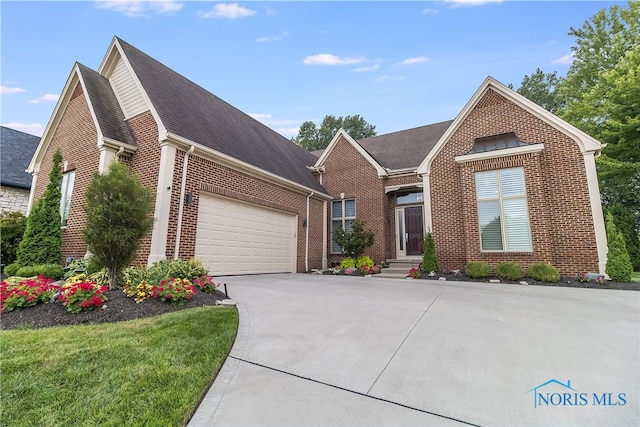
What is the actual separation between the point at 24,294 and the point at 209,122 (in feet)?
22.9

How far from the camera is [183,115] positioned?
8508 millimetres

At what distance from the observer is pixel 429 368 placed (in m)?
2.41

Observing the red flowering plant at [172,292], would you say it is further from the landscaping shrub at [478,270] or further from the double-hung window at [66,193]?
the landscaping shrub at [478,270]

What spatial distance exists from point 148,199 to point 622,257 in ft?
36.9

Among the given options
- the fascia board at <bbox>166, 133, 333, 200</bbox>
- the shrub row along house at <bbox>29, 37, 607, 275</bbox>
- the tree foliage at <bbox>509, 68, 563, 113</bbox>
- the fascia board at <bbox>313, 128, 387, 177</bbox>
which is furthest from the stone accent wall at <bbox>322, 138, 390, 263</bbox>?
the tree foliage at <bbox>509, 68, 563, 113</bbox>

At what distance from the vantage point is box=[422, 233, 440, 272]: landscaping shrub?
9188 mm

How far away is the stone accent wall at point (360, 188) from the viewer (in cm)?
1187

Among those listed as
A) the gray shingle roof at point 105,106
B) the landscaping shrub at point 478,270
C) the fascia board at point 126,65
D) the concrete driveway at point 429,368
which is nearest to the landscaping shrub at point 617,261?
the landscaping shrub at point 478,270

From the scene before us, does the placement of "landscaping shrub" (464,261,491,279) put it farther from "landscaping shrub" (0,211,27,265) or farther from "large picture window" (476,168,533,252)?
"landscaping shrub" (0,211,27,265)

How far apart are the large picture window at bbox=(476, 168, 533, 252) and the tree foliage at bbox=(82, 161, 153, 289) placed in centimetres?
918

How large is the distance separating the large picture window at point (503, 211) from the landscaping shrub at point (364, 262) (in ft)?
12.7

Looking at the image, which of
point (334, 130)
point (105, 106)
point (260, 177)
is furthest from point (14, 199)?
point (334, 130)

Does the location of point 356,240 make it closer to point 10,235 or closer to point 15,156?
point 10,235

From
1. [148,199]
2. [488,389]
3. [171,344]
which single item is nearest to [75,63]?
[148,199]
